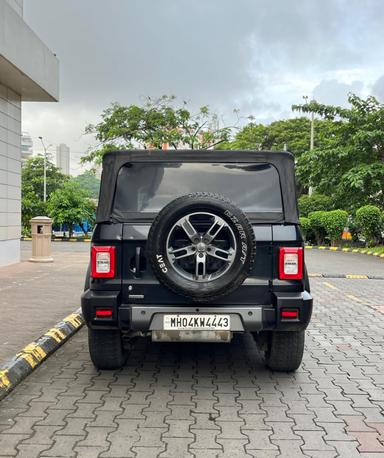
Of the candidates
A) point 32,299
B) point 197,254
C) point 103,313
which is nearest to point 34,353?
point 103,313

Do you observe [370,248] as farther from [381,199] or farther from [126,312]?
[126,312]

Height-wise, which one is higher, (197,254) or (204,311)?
(197,254)

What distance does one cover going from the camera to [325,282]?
40.2ft

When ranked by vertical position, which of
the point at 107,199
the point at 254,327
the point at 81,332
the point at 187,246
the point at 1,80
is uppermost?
the point at 1,80

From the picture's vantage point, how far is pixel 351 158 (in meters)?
23.6

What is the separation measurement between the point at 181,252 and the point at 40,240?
37.9 feet

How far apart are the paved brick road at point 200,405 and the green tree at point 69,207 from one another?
2661 cm

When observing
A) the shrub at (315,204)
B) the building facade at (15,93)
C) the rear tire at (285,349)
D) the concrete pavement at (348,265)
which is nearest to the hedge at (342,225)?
the shrub at (315,204)

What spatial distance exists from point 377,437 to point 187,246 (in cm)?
185

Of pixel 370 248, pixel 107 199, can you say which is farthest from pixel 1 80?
pixel 370 248

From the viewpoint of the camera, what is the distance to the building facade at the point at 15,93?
11875mm

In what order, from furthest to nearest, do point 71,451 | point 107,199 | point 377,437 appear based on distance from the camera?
point 107,199 < point 377,437 < point 71,451

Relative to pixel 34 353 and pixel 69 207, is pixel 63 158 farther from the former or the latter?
pixel 34 353

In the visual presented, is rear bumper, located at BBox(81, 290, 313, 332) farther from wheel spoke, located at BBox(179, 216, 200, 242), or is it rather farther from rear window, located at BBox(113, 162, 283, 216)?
rear window, located at BBox(113, 162, 283, 216)
